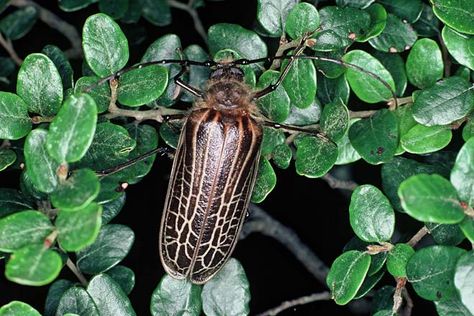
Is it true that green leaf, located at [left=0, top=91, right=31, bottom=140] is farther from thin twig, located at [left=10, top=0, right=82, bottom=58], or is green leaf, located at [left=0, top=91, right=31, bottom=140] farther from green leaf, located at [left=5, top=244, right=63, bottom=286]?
thin twig, located at [left=10, top=0, right=82, bottom=58]

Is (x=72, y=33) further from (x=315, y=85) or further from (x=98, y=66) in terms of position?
(x=315, y=85)

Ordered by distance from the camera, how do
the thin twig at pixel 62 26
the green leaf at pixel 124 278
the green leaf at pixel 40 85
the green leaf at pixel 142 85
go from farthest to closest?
the thin twig at pixel 62 26
the green leaf at pixel 124 278
the green leaf at pixel 142 85
the green leaf at pixel 40 85

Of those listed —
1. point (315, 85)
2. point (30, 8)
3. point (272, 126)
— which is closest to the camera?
point (315, 85)

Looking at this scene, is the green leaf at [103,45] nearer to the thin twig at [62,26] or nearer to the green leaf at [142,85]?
the green leaf at [142,85]

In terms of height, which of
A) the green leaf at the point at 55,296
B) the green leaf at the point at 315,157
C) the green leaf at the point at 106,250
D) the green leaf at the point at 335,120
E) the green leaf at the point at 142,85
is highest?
the green leaf at the point at 142,85

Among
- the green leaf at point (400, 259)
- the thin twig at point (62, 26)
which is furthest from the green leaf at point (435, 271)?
the thin twig at point (62, 26)

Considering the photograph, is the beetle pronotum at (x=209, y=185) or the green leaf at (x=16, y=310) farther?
the beetle pronotum at (x=209, y=185)

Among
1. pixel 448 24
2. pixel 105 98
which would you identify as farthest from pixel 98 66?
pixel 448 24
